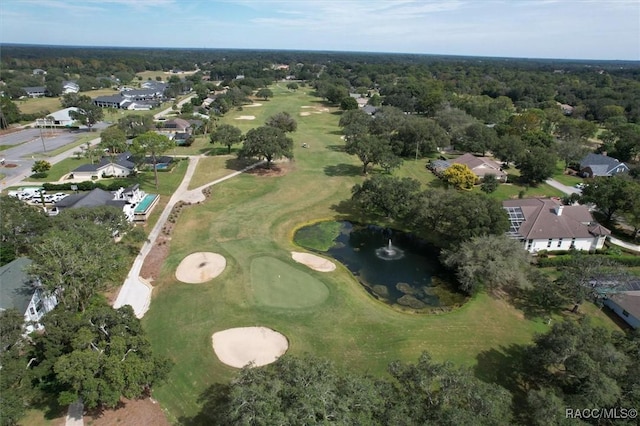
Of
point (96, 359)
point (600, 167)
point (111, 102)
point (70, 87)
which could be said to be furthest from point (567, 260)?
point (70, 87)

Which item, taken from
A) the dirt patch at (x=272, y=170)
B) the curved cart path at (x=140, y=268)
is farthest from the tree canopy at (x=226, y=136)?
the curved cart path at (x=140, y=268)

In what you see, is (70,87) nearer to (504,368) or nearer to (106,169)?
(106,169)

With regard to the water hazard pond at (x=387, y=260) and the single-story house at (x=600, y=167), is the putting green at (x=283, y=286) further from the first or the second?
the single-story house at (x=600, y=167)

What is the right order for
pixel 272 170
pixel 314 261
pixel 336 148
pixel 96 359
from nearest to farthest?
pixel 96 359
pixel 314 261
pixel 272 170
pixel 336 148

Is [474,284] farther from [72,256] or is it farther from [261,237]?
Result: [72,256]

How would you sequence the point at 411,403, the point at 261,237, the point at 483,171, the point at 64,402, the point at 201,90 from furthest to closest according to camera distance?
the point at 201,90 → the point at 483,171 → the point at 261,237 → the point at 64,402 → the point at 411,403

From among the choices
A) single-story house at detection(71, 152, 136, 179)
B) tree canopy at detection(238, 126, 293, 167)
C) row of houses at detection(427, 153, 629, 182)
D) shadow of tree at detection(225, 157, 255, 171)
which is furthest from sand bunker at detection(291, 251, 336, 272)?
single-story house at detection(71, 152, 136, 179)

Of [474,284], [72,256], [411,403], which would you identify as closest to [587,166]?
[474,284]
